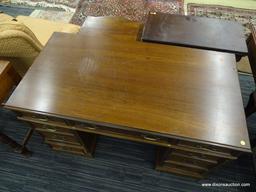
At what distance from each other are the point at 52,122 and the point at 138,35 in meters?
0.70

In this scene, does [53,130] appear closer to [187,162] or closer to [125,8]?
[187,162]

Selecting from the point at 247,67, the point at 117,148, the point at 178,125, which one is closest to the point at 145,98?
the point at 178,125

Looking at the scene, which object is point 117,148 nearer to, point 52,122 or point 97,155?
point 97,155

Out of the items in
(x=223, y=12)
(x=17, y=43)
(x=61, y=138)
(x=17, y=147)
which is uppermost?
(x=17, y=43)

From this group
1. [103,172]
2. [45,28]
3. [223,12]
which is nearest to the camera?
[103,172]

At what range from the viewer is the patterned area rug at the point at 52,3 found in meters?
2.52

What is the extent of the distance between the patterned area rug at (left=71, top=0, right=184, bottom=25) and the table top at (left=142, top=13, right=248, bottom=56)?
106 cm

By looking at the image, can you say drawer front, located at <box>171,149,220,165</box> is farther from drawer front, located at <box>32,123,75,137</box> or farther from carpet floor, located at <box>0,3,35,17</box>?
carpet floor, located at <box>0,3,35,17</box>

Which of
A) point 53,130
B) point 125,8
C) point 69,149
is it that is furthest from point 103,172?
point 125,8

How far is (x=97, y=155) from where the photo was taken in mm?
1430

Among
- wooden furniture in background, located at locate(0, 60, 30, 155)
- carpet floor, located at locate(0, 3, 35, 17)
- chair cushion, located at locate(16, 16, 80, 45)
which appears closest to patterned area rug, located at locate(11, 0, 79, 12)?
carpet floor, located at locate(0, 3, 35, 17)

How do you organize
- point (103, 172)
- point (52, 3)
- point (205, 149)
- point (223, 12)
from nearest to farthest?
point (205, 149), point (103, 172), point (223, 12), point (52, 3)

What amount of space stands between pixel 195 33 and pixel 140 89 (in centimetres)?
63

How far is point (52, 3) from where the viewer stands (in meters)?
2.59
